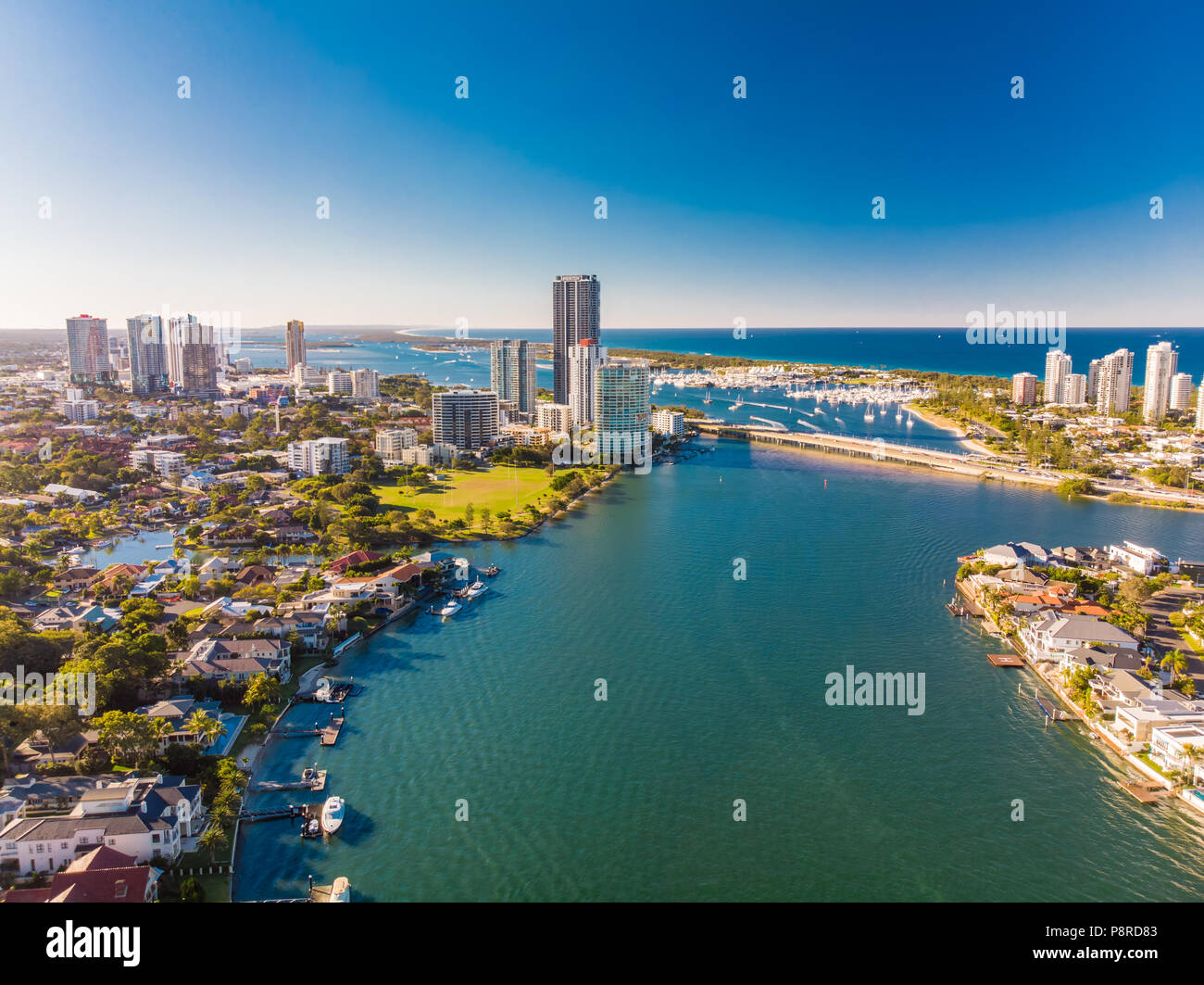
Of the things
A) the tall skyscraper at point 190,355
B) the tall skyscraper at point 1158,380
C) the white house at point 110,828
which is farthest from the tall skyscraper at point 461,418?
the tall skyscraper at point 1158,380

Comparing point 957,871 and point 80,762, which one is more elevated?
point 80,762

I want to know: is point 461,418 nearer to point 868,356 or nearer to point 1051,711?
point 1051,711

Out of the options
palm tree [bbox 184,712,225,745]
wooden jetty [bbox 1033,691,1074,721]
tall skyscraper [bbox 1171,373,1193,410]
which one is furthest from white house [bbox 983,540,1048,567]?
tall skyscraper [bbox 1171,373,1193,410]

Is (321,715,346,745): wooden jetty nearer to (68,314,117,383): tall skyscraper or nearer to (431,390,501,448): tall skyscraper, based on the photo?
(431,390,501,448): tall skyscraper

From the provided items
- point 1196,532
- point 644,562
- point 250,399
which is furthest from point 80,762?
point 250,399

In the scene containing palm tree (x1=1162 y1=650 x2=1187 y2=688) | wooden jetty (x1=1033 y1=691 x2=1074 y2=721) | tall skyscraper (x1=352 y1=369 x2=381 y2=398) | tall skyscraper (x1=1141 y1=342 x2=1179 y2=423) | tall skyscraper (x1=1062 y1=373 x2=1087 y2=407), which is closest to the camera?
wooden jetty (x1=1033 y1=691 x2=1074 y2=721)

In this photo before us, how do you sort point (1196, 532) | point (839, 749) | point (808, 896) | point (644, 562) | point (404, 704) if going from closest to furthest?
point (808, 896) < point (839, 749) < point (404, 704) < point (644, 562) < point (1196, 532)

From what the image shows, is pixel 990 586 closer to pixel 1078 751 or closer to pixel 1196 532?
pixel 1078 751
